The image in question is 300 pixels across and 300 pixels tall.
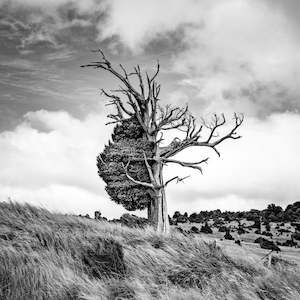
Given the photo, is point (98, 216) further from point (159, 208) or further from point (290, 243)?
point (290, 243)

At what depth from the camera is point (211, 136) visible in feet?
78.4

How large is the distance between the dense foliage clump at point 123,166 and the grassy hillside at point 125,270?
1041 cm

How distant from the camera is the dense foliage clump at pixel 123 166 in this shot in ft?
67.8

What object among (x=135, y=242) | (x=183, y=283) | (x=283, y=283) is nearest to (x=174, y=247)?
(x=135, y=242)

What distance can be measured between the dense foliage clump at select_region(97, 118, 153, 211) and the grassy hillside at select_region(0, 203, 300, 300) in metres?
10.4

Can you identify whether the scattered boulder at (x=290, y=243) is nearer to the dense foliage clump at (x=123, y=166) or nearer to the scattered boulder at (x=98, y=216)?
the dense foliage clump at (x=123, y=166)

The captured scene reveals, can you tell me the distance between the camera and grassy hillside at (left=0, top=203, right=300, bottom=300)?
18.2ft

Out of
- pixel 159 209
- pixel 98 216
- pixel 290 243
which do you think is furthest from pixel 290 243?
pixel 98 216

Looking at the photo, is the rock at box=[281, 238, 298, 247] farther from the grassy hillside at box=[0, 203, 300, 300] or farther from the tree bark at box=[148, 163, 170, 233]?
the grassy hillside at box=[0, 203, 300, 300]

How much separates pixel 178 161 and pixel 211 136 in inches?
114

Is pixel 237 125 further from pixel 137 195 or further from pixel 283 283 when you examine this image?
pixel 283 283

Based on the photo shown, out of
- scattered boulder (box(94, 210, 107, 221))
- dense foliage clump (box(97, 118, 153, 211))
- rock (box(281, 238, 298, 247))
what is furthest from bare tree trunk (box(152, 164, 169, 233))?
rock (box(281, 238, 298, 247))

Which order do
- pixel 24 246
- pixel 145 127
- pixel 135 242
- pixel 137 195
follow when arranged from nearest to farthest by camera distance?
pixel 24 246, pixel 135 242, pixel 137 195, pixel 145 127

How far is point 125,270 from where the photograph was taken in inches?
284
